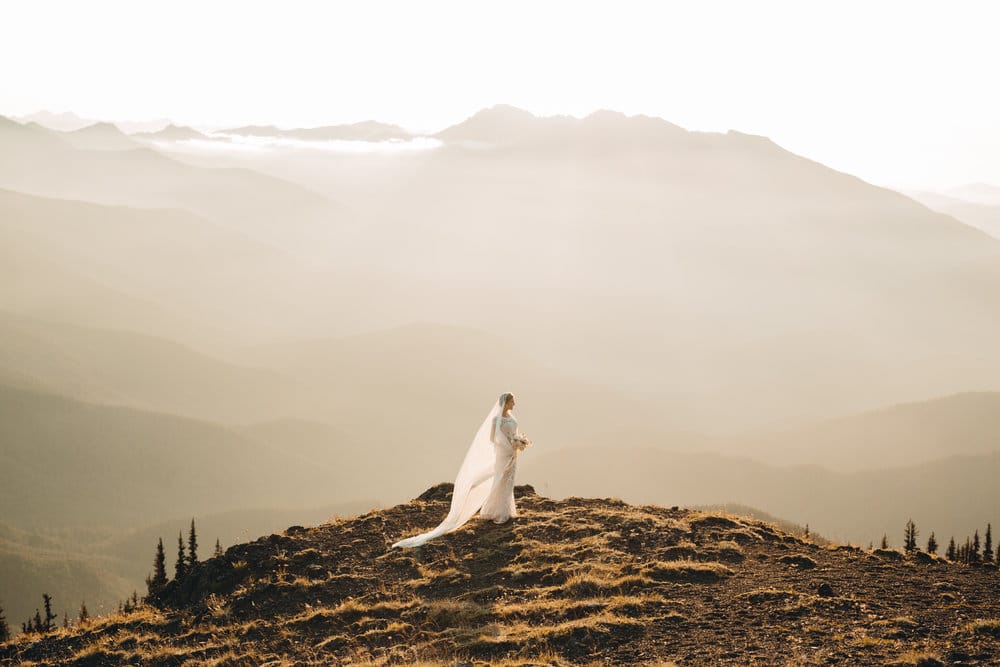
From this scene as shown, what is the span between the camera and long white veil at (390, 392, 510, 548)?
74.1 ft

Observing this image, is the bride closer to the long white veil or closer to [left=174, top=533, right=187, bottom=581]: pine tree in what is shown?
the long white veil

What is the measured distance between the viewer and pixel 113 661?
16.2 m

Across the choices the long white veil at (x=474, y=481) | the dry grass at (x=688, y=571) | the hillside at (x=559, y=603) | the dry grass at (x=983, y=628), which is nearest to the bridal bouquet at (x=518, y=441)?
the long white veil at (x=474, y=481)

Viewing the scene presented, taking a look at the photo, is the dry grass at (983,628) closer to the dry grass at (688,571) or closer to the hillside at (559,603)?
the hillside at (559,603)

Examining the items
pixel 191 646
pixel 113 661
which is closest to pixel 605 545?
pixel 191 646

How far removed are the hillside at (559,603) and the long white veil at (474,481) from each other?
0.54 meters

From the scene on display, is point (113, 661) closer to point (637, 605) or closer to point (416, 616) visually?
point (416, 616)

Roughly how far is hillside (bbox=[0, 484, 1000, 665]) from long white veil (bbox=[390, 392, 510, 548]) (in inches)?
21.2

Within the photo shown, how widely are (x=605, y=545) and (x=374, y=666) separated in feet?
27.5

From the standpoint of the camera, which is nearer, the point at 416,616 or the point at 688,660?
the point at 688,660

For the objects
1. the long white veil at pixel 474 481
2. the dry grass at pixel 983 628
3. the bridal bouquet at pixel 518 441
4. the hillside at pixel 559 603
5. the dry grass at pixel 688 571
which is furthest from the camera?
the long white veil at pixel 474 481

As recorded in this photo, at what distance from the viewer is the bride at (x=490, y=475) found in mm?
22109

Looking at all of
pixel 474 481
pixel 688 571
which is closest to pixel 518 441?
pixel 474 481

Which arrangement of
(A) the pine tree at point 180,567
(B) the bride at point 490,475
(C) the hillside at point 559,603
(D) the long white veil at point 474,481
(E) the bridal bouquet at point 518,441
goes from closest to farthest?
(C) the hillside at point 559,603 < (E) the bridal bouquet at point 518,441 < (B) the bride at point 490,475 < (D) the long white veil at point 474,481 < (A) the pine tree at point 180,567
